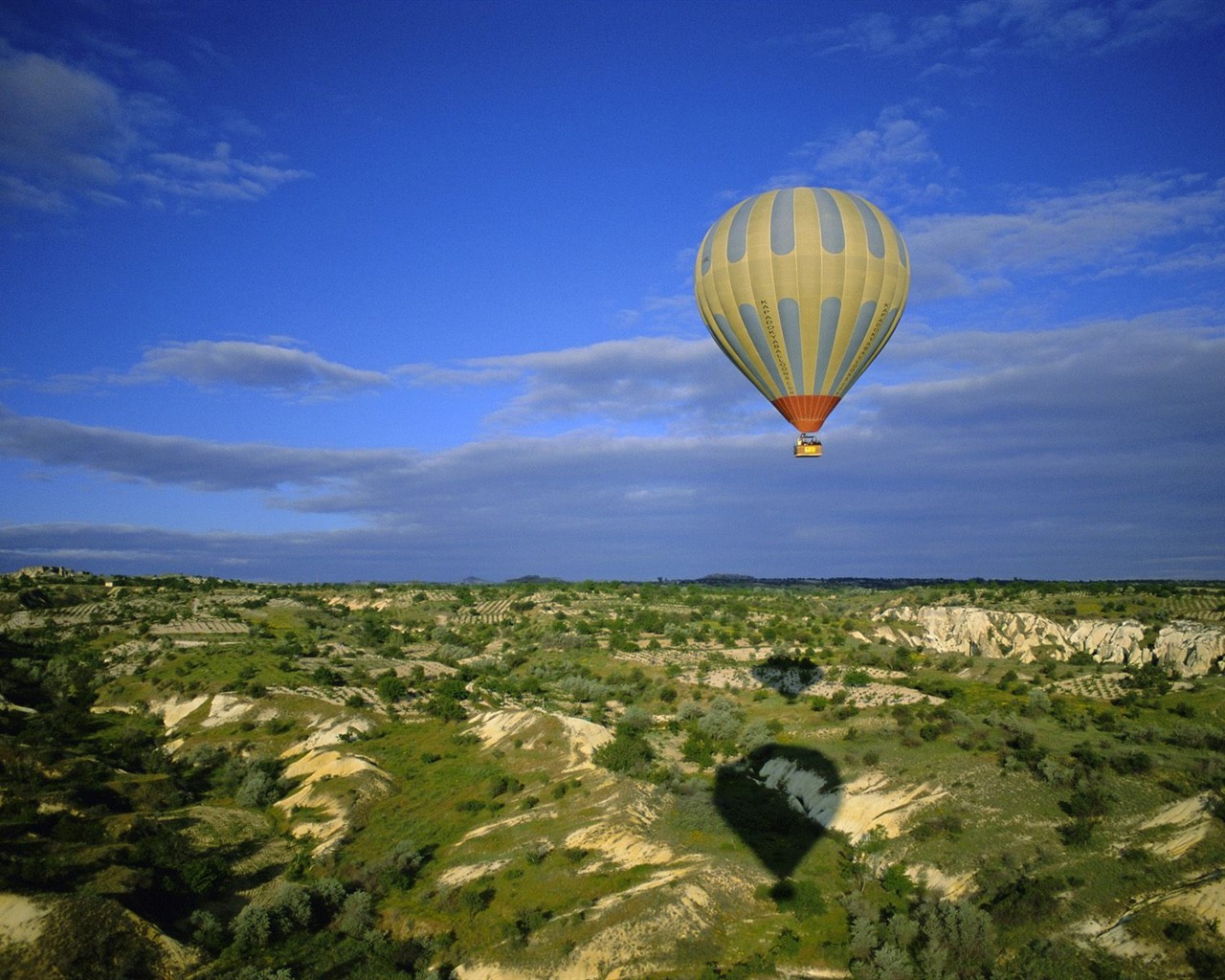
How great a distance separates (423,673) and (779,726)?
27321 mm

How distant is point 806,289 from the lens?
35344 mm

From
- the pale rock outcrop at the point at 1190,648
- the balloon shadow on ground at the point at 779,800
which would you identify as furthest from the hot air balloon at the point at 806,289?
the pale rock outcrop at the point at 1190,648

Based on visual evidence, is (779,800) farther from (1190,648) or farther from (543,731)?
(1190,648)

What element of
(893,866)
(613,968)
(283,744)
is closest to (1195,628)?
(893,866)

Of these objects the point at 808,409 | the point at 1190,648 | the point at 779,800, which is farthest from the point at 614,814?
the point at 1190,648

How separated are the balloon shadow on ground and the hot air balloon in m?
14.9

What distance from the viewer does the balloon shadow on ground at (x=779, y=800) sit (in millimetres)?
30172

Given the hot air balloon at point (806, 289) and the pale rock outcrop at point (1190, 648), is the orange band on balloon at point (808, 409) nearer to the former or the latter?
the hot air balloon at point (806, 289)

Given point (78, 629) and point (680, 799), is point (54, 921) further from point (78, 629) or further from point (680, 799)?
point (78, 629)

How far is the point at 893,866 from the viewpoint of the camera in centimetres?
2800

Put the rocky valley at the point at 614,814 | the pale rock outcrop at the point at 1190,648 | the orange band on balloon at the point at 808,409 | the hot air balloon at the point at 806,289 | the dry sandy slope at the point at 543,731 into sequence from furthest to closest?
the pale rock outcrop at the point at 1190,648 < the dry sandy slope at the point at 543,731 < the orange band on balloon at the point at 808,409 < the hot air balloon at the point at 806,289 < the rocky valley at the point at 614,814

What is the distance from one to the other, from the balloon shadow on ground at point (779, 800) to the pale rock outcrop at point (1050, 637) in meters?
37.9

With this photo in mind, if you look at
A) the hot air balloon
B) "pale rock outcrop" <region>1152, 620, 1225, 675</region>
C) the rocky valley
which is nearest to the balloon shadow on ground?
the rocky valley

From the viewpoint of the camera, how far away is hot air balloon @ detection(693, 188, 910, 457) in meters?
35.3
